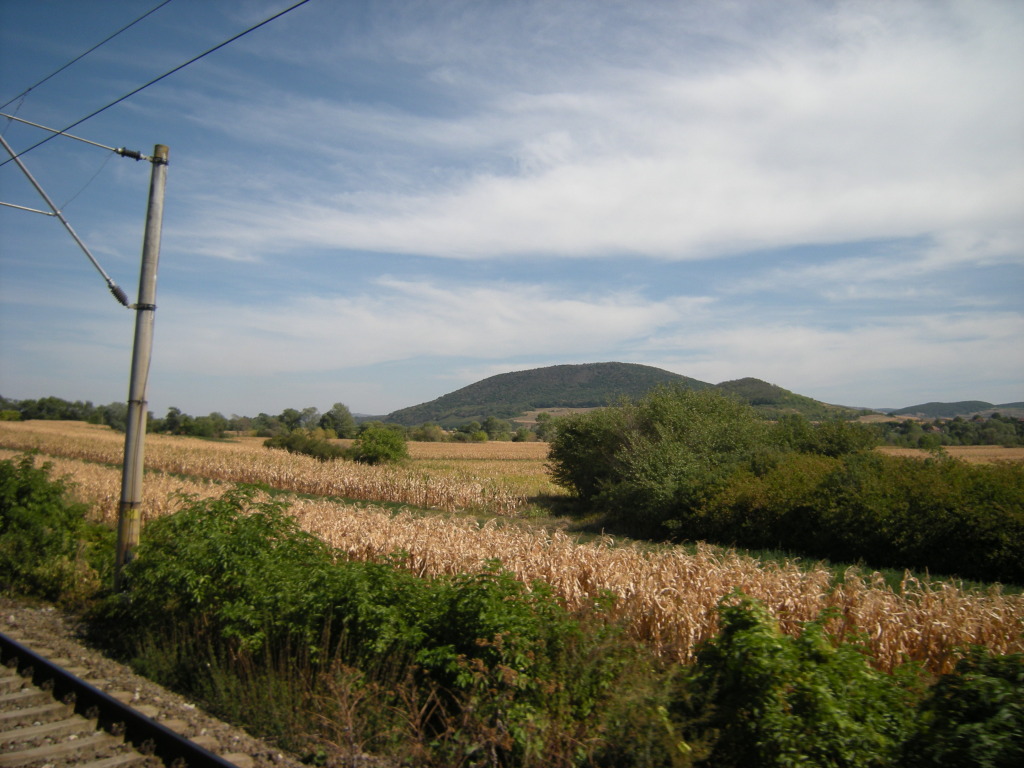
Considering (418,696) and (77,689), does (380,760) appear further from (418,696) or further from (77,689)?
(77,689)

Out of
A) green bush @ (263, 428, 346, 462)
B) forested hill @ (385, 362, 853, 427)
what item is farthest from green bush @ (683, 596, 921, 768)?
forested hill @ (385, 362, 853, 427)

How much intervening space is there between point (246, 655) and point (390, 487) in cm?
2555

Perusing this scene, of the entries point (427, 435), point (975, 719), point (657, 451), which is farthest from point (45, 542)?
point (427, 435)

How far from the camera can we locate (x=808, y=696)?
4414 millimetres

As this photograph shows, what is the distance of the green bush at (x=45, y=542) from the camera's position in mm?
10977

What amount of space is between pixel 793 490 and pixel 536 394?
537 feet

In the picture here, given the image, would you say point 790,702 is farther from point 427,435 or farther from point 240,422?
point 240,422

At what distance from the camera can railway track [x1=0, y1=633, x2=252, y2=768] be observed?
5.25m

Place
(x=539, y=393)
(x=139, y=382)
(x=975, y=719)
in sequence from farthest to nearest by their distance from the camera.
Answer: (x=539, y=393)
(x=139, y=382)
(x=975, y=719)

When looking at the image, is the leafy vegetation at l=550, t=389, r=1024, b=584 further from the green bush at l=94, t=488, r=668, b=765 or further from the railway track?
the railway track

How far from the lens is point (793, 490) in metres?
20.2

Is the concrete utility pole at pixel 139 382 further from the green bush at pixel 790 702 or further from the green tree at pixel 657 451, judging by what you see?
the green tree at pixel 657 451

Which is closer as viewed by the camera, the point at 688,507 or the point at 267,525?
the point at 267,525

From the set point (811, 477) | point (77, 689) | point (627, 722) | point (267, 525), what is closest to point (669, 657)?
point (627, 722)
